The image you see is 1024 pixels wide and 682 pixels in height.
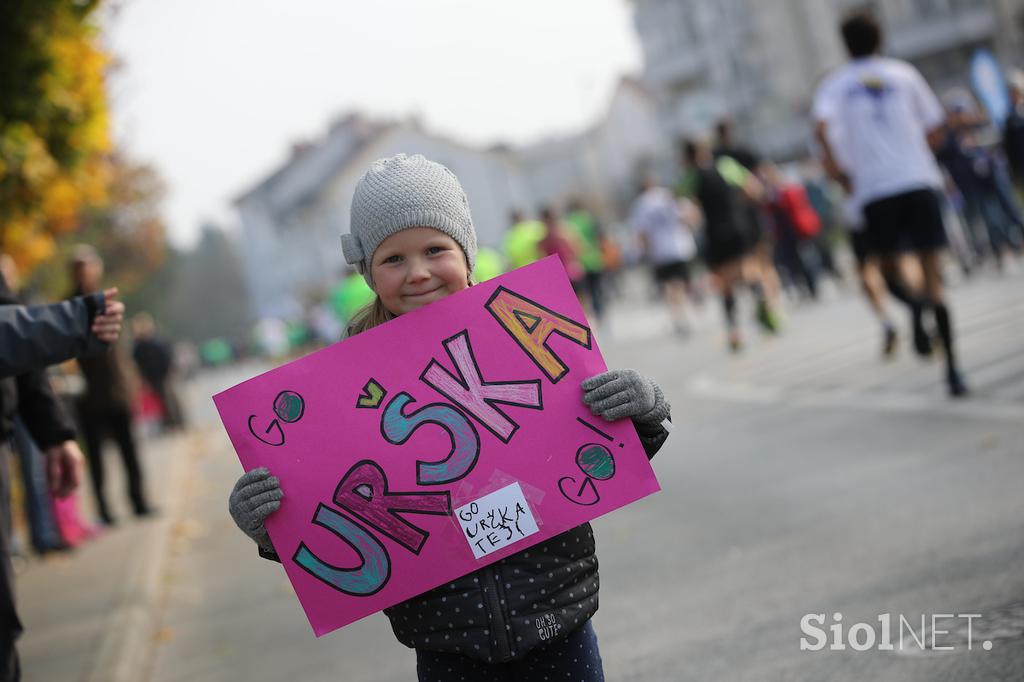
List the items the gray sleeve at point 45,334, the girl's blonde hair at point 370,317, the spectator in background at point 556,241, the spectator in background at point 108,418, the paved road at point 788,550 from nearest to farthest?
the girl's blonde hair at point 370,317 < the gray sleeve at point 45,334 < the paved road at point 788,550 < the spectator in background at point 108,418 < the spectator in background at point 556,241

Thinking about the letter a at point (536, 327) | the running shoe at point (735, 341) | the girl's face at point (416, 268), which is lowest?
the running shoe at point (735, 341)

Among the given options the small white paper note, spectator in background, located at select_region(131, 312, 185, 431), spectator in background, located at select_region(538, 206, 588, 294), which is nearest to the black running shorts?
the small white paper note

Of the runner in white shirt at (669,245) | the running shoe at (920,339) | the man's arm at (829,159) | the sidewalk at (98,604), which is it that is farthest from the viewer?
the runner in white shirt at (669,245)

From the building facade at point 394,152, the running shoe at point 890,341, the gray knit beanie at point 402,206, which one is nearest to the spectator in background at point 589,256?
the running shoe at point 890,341

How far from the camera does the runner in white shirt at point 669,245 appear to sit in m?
16.7

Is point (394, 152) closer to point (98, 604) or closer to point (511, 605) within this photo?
point (98, 604)

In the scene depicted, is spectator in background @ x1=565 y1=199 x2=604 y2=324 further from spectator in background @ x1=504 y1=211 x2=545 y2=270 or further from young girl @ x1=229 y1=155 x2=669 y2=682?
young girl @ x1=229 y1=155 x2=669 y2=682

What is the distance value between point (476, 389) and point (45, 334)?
4.08 feet

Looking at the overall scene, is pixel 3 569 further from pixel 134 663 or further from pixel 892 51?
pixel 892 51

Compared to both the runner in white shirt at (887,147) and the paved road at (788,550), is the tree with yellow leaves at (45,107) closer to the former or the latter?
the paved road at (788,550)

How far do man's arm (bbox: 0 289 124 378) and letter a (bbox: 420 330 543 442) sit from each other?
3.44ft

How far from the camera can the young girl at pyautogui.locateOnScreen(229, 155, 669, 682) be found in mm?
2811

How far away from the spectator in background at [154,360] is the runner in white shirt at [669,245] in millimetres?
9608

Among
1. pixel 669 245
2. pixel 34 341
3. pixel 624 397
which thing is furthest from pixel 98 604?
pixel 669 245
